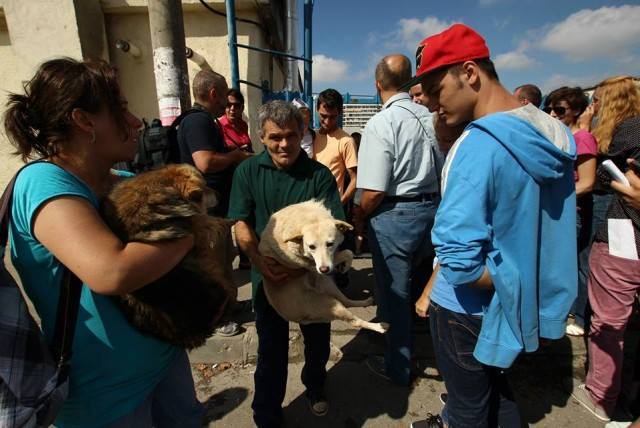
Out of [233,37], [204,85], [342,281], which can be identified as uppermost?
[233,37]

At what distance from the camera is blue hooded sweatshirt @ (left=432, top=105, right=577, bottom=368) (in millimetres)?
1269

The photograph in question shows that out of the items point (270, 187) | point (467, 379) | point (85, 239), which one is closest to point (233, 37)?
point (270, 187)

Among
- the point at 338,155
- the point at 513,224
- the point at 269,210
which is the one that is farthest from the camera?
the point at 338,155

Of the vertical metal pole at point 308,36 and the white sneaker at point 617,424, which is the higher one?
the vertical metal pole at point 308,36

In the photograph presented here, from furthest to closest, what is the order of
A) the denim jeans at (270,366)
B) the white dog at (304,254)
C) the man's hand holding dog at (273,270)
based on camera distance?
1. the denim jeans at (270,366)
2. the man's hand holding dog at (273,270)
3. the white dog at (304,254)

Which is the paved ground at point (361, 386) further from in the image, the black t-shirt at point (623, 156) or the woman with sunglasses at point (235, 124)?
the woman with sunglasses at point (235, 124)

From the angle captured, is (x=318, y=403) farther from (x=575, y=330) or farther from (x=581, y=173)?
(x=581, y=173)

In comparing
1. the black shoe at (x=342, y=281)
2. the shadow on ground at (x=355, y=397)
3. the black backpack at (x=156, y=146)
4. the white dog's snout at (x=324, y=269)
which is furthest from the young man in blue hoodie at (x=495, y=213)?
the black backpack at (x=156, y=146)

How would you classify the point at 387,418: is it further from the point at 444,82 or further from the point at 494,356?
the point at 444,82

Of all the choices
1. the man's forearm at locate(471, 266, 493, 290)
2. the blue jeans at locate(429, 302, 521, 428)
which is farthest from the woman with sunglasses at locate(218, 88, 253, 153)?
the man's forearm at locate(471, 266, 493, 290)

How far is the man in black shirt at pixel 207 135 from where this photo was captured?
330cm

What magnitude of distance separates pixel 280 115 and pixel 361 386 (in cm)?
248

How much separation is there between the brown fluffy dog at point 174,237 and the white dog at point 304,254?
0.61m

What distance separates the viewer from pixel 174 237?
124 centimetres
